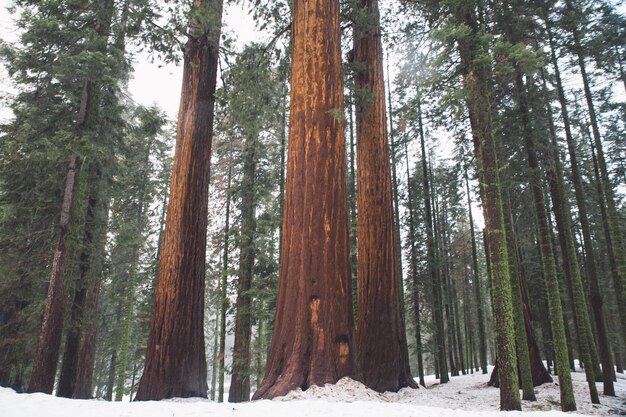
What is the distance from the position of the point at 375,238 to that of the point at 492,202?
2.45 m


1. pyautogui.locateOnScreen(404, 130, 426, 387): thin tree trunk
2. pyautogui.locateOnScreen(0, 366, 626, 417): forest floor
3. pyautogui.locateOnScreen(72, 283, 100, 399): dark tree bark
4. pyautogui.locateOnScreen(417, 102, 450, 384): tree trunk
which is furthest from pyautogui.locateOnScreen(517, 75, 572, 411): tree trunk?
pyautogui.locateOnScreen(72, 283, 100, 399): dark tree bark

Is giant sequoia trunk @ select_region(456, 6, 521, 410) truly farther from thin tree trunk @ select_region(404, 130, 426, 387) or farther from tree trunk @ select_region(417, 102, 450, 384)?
tree trunk @ select_region(417, 102, 450, 384)

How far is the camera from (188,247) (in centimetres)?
716

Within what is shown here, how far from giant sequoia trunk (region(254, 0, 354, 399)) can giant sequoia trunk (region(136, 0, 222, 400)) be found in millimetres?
2844

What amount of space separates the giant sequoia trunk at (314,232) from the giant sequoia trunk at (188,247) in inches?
112

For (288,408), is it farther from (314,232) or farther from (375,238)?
(375,238)

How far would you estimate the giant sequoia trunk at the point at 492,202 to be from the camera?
497cm

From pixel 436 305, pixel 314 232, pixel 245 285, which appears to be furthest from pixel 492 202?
pixel 436 305

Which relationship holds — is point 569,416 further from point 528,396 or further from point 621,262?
point 621,262

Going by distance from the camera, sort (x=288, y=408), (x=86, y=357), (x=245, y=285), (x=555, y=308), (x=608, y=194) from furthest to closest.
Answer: (x=86, y=357) → (x=245, y=285) → (x=608, y=194) → (x=555, y=308) → (x=288, y=408)

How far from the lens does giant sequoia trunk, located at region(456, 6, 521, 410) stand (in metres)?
4.97

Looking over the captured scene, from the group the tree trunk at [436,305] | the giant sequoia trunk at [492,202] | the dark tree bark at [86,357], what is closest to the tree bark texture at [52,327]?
the dark tree bark at [86,357]

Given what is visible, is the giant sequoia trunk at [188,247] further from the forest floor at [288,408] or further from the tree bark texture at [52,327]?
the tree bark texture at [52,327]

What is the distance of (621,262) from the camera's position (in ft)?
32.7
